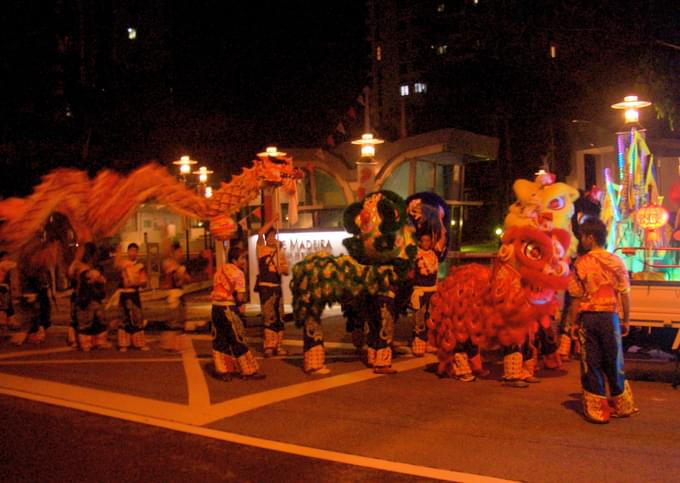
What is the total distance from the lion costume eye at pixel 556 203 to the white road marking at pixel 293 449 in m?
4.24

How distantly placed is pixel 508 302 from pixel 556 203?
145cm

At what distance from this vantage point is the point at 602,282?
23.3ft

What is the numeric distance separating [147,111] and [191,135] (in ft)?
6.17

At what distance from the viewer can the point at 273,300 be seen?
11281 millimetres

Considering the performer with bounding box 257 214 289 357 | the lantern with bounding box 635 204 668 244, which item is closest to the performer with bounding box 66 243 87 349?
the performer with bounding box 257 214 289 357

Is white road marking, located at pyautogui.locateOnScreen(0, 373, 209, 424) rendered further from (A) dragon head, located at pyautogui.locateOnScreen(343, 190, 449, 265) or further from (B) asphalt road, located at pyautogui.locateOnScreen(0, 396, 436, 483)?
(A) dragon head, located at pyautogui.locateOnScreen(343, 190, 449, 265)

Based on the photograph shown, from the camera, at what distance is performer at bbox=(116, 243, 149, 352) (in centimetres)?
1194

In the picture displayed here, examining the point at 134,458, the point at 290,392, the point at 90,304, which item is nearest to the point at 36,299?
the point at 90,304

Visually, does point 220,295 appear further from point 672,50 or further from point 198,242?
point 198,242

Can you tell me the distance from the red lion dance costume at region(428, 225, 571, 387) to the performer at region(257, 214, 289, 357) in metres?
3.10

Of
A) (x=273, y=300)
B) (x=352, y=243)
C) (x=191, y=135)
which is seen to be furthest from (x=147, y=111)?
(x=352, y=243)

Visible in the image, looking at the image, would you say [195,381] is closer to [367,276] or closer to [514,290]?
[367,276]

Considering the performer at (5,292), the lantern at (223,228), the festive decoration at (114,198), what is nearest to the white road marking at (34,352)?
the festive decoration at (114,198)

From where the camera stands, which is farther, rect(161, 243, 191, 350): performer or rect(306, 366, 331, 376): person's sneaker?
rect(161, 243, 191, 350): performer
